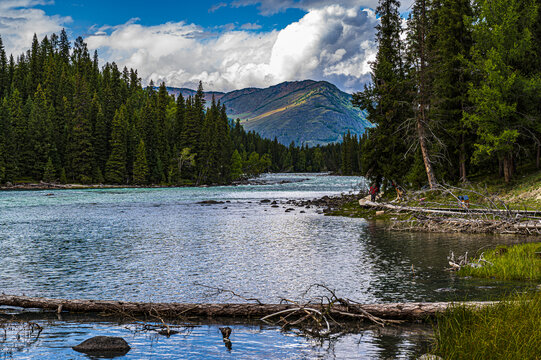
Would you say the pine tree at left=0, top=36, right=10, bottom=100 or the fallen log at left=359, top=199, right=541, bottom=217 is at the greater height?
the pine tree at left=0, top=36, right=10, bottom=100

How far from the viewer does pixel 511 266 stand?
15.2 meters

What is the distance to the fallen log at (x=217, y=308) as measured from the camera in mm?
10367

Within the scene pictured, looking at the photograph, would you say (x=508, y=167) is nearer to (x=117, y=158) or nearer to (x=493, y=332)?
(x=493, y=332)

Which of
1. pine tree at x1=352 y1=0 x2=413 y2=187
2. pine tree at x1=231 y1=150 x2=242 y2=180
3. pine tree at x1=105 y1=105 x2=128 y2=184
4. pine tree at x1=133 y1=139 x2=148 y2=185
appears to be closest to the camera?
pine tree at x1=352 y1=0 x2=413 y2=187

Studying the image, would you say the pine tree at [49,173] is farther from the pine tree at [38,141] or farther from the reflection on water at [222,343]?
the reflection on water at [222,343]

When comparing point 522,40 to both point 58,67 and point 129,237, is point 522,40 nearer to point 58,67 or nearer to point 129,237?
point 129,237

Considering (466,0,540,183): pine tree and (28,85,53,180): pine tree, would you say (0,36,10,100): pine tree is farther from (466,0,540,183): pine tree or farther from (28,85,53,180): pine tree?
(466,0,540,183): pine tree

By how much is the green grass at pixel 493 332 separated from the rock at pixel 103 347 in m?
6.16

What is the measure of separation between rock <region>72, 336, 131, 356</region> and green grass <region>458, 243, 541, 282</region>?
12.4m

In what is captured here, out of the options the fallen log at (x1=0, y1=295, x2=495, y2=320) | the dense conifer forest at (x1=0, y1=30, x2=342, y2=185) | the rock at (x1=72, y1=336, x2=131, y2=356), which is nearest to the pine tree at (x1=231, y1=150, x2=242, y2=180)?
the dense conifer forest at (x1=0, y1=30, x2=342, y2=185)

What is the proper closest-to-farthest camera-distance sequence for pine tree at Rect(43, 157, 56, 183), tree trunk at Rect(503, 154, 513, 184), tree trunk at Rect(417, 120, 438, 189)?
1. tree trunk at Rect(503, 154, 513, 184)
2. tree trunk at Rect(417, 120, 438, 189)
3. pine tree at Rect(43, 157, 56, 183)

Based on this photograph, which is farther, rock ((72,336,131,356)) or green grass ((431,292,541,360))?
rock ((72,336,131,356))

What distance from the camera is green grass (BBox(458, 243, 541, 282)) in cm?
1471

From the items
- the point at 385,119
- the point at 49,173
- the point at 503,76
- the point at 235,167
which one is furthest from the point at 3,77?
the point at 503,76
